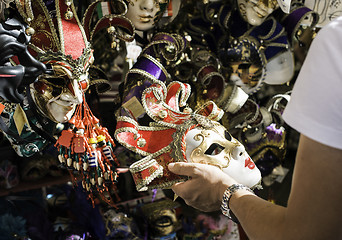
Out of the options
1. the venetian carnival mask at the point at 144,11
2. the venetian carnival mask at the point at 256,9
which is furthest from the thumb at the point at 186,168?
the venetian carnival mask at the point at 256,9

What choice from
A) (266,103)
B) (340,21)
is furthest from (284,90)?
(340,21)

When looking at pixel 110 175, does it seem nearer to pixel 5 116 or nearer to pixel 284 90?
pixel 5 116

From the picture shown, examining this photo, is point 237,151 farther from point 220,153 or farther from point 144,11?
point 144,11

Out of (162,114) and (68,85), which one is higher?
(68,85)

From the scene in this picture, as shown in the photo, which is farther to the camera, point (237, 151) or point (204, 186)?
point (237, 151)

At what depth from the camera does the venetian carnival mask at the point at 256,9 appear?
1.08m

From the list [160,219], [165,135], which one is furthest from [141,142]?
[160,219]

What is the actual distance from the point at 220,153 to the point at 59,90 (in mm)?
408

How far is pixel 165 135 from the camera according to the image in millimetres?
892

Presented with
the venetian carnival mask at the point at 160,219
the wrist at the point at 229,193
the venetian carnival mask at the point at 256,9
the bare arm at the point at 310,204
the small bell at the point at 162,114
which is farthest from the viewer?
the venetian carnival mask at the point at 160,219

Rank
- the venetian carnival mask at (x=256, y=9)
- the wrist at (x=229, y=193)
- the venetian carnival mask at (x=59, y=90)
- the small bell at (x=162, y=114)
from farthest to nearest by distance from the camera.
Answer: the venetian carnival mask at (x=256, y=9) < the small bell at (x=162, y=114) < the venetian carnival mask at (x=59, y=90) < the wrist at (x=229, y=193)

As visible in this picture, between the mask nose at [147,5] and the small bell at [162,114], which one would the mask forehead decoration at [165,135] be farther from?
the mask nose at [147,5]

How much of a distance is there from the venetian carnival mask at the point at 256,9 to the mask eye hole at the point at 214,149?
0.50 m

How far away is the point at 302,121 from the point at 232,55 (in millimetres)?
727
